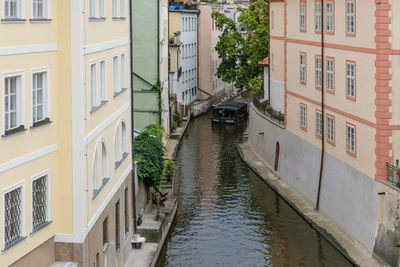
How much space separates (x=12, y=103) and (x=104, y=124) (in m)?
5.50

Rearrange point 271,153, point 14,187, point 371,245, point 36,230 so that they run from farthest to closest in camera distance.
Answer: point 271,153, point 371,245, point 36,230, point 14,187

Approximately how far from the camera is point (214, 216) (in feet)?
107

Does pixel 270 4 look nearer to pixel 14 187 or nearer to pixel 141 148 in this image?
pixel 141 148

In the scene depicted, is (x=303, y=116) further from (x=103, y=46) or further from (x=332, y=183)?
(x=103, y=46)

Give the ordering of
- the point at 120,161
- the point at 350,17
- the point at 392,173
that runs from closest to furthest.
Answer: the point at 120,161 < the point at 392,173 < the point at 350,17

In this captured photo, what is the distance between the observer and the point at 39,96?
1583 cm

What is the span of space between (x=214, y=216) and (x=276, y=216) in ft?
9.02

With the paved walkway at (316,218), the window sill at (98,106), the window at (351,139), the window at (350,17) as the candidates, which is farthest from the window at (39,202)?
the window at (350,17)

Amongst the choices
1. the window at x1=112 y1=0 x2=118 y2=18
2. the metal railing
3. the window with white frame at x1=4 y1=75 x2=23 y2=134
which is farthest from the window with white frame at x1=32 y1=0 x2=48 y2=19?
the metal railing

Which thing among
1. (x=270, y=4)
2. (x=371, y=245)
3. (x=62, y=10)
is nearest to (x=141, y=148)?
(x=371, y=245)

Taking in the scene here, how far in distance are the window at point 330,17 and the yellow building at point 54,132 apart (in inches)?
517

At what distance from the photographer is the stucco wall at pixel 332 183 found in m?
26.1

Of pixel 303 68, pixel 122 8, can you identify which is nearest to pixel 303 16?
pixel 303 68

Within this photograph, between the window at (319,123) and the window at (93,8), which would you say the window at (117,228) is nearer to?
the window at (93,8)
